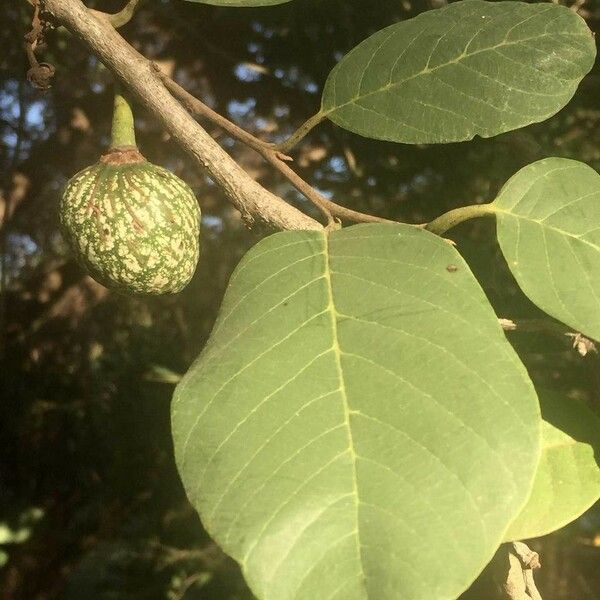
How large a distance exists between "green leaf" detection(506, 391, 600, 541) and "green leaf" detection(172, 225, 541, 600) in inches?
11.4

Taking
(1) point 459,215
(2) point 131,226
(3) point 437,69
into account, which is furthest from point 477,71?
(2) point 131,226

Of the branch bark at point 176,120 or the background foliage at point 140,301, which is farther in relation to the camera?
the background foliage at point 140,301

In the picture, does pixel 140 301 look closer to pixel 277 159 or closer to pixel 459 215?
pixel 277 159

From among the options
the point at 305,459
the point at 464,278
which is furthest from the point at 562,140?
the point at 305,459

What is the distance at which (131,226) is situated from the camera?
3.64 ft

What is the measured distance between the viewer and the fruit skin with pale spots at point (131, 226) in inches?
43.6

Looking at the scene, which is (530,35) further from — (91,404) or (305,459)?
(91,404)

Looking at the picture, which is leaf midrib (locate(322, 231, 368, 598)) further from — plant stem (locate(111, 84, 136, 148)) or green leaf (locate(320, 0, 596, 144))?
plant stem (locate(111, 84, 136, 148))

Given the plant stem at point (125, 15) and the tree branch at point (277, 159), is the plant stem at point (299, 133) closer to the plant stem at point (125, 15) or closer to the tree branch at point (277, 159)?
the tree branch at point (277, 159)

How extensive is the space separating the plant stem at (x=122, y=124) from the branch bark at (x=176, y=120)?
0.26 feet

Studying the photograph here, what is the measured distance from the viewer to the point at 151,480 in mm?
2492

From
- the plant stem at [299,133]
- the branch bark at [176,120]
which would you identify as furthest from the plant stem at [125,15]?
the plant stem at [299,133]

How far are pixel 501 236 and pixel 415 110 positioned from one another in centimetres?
22

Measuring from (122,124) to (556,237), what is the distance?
0.74 metres
